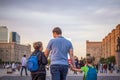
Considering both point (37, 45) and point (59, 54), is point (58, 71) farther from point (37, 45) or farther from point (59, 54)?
point (37, 45)

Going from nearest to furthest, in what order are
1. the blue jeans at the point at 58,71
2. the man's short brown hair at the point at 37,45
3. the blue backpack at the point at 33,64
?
the blue jeans at the point at 58,71 < the blue backpack at the point at 33,64 < the man's short brown hair at the point at 37,45

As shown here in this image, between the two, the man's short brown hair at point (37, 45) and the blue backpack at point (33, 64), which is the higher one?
the man's short brown hair at point (37, 45)

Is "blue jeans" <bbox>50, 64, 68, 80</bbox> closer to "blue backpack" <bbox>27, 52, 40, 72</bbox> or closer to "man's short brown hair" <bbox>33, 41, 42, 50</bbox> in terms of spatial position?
"blue backpack" <bbox>27, 52, 40, 72</bbox>

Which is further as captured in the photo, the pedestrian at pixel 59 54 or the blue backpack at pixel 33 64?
the blue backpack at pixel 33 64

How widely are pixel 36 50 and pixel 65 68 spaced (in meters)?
1.33

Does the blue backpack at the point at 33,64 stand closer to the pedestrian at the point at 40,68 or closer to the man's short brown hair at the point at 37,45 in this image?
the pedestrian at the point at 40,68

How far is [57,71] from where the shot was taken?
32.6 feet

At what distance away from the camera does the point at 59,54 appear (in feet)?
33.2

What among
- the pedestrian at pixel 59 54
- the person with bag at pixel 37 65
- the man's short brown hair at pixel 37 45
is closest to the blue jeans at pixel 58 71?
the pedestrian at pixel 59 54

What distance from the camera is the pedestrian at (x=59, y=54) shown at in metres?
9.95

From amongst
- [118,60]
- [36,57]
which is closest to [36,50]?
[36,57]

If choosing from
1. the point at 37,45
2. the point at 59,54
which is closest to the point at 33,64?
the point at 37,45

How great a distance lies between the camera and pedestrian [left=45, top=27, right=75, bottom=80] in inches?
392

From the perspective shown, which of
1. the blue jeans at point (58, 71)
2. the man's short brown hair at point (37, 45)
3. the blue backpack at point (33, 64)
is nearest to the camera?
the blue jeans at point (58, 71)
